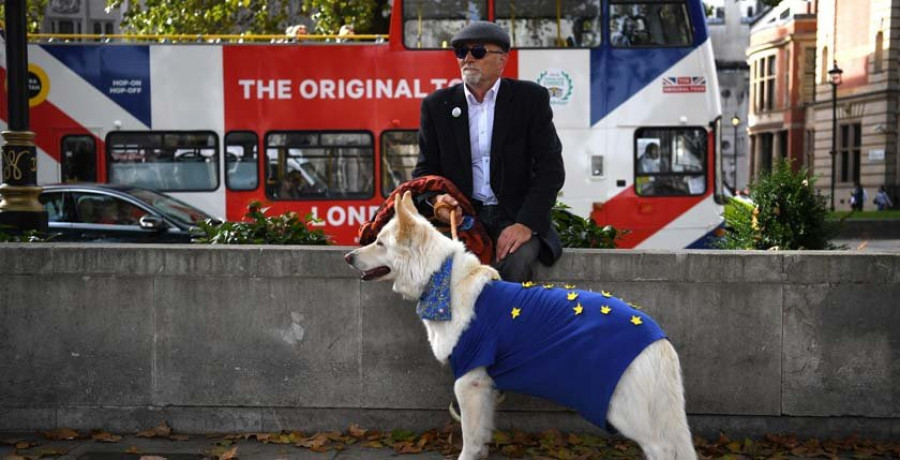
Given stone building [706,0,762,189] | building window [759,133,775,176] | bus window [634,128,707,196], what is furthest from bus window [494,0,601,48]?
stone building [706,0,762,189]

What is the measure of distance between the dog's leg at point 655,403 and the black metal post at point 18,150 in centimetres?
498

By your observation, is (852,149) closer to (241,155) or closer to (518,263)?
(241,155)

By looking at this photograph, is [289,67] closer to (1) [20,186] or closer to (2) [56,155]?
(2) [56,155]

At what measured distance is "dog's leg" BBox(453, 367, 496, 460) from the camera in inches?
189

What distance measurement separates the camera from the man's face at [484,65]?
17.4 ft

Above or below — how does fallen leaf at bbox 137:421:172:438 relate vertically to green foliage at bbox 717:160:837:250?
below

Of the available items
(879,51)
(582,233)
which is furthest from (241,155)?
(879,51)

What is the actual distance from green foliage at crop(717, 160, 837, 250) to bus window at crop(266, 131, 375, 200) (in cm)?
861

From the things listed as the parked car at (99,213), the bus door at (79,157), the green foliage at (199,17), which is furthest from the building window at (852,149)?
Result: the parked car at (99,213)

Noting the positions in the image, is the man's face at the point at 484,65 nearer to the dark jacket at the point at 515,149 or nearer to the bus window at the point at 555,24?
the dark jacket at the point at 515,149

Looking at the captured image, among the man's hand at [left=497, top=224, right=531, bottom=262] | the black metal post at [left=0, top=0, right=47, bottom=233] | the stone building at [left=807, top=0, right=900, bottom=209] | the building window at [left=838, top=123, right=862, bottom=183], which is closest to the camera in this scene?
the man's hand at [left=497, top=224, right=531, bottom=262]

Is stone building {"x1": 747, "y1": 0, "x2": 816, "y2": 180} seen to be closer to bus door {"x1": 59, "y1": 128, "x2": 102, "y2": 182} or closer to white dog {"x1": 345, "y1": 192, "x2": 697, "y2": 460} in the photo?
bus door {"x1": 59, "y1": 128, "x2": 102, "y2": 182}

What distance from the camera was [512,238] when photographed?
534 centimetres

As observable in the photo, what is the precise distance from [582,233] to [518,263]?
46.7 inches
